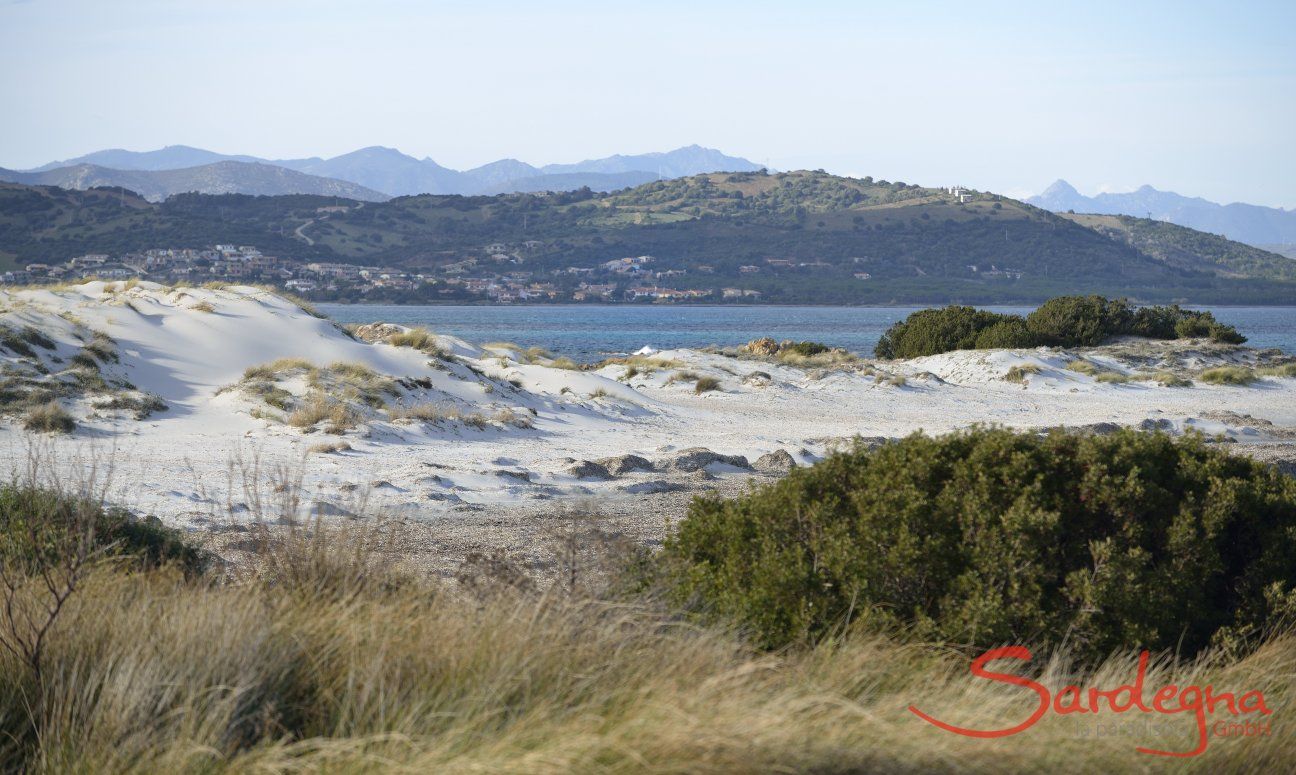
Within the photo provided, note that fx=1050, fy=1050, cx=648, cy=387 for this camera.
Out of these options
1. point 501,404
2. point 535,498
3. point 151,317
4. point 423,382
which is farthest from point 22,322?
point 535,498

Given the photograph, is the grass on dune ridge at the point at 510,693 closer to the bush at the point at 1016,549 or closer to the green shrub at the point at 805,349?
the bush at the point at 1016,549

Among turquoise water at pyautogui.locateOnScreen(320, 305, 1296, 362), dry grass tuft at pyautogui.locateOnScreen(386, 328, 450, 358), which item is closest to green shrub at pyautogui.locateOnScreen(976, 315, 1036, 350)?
turquoise water at pyautogui.locateOnScreen(320, 305, 1296, 362)

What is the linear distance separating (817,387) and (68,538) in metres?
22.6

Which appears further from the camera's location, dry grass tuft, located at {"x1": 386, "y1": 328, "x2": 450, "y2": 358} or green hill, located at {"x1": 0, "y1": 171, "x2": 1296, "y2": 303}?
green hill, located at {"x1": 0, "y1": 171, "x2": 1296, "y2": 303}

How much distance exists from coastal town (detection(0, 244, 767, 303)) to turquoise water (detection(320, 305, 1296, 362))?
1.77m

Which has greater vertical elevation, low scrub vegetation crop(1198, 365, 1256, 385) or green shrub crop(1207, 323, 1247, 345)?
green shrub crop(1207, 323, 1247, 345)

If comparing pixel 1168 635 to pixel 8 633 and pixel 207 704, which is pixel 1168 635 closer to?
pixel 207 704

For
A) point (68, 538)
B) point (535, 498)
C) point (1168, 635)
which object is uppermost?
point (68, 538)

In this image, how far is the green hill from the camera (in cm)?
10762

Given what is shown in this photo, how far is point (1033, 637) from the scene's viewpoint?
4539 millimetres

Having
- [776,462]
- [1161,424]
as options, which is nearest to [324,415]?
[776,462]

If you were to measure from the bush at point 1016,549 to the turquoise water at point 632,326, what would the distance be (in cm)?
3524

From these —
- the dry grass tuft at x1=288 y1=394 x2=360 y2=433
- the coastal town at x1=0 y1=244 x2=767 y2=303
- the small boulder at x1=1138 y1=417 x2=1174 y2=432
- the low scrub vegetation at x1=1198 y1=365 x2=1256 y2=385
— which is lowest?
the small boulder at x1=1138 y1=417 x2=1174 y2=432

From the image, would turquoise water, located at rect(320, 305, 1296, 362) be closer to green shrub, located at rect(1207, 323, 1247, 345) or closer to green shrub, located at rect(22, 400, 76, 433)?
green shrub, located at rect(1207, 323, 1247, 345)
